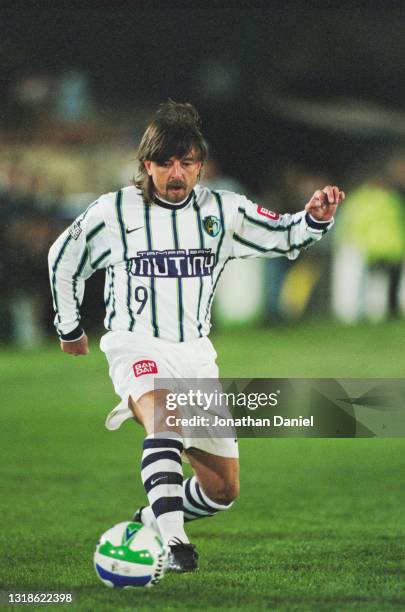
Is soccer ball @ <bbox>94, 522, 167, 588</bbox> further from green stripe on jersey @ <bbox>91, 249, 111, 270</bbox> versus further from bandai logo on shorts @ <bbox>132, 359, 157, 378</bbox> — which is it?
green stripe on jersey @ <bbox>91, 249, 111, 270</bbox>

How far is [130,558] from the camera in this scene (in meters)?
3.96

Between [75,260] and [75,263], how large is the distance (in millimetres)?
16

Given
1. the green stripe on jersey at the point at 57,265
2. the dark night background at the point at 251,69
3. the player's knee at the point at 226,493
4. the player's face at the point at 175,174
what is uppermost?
the dark night background at the point at 251,69

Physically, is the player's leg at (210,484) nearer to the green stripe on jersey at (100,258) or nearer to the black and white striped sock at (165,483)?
the black and white striped sock at (165,483)

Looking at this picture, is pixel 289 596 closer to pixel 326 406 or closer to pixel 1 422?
pixel 326 406

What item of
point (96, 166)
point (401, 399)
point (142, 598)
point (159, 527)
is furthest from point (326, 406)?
point (96, 166)

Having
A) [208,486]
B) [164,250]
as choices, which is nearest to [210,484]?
[208,486]

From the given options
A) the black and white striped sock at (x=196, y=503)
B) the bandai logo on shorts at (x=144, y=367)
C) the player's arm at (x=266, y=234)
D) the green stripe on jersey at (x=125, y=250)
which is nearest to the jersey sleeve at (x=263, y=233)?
the player's arm at (x=266, y=234)

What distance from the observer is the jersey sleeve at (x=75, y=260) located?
4.54m

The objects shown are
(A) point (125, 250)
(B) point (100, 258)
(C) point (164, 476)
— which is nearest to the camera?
(C) point (164, 476)

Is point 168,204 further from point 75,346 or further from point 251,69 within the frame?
point 251,69

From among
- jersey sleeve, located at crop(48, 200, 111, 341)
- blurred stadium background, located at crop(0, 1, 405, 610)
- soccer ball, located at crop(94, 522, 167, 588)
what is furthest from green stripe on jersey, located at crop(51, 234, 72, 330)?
blurred stadium background, located at crop(0, 1, 405, 610)

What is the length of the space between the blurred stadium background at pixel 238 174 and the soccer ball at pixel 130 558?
344 centimetres

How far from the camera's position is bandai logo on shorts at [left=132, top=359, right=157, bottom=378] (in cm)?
434
